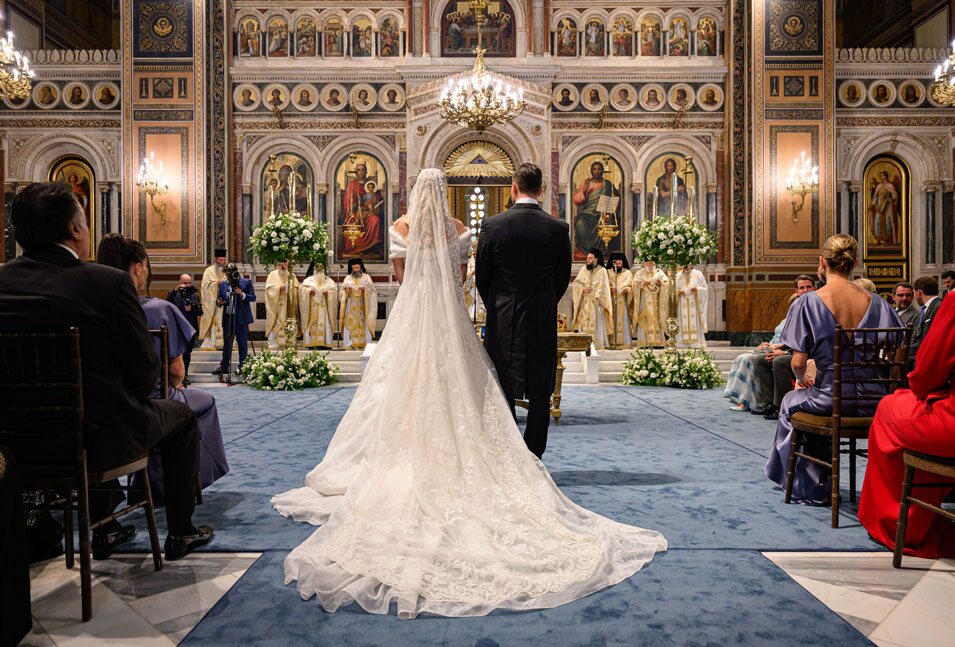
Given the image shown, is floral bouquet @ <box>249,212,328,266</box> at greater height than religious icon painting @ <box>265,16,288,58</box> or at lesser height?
lesser

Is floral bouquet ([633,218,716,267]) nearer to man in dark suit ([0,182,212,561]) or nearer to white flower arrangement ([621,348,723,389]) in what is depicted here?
white flower arrangement ([621,348,723,389])

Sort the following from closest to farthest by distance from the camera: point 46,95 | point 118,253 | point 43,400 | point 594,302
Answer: point 43,400, point 118,253, point 594,302, point 46,95

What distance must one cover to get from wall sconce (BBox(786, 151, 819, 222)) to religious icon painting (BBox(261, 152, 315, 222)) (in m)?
9.86

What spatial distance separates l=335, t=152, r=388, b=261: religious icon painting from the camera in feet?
50.8

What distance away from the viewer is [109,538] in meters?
3.34

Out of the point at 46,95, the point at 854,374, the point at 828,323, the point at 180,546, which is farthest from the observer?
the point at 46,95

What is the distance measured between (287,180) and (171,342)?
40.6 ft

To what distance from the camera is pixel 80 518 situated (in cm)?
269

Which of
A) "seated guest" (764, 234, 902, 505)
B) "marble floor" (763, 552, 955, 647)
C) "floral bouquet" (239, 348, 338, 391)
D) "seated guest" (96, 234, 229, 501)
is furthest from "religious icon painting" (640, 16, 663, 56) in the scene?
"marble floor" (763, 552, 955, 647)

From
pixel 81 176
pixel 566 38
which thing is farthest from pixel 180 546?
pixel 81 176

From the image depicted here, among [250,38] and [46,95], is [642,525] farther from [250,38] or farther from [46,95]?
[46,95]

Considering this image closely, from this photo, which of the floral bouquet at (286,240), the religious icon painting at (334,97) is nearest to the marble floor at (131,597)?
the floral bouquet at (286,240)

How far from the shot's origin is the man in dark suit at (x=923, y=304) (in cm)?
671

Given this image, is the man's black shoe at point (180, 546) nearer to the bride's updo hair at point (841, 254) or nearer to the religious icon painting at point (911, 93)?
the bride's updo hair at point (841, 254)
